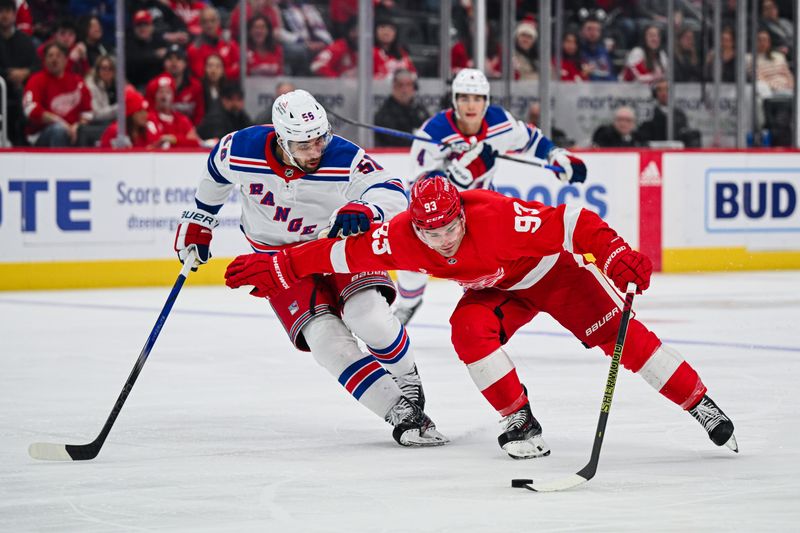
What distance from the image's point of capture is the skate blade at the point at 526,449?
12.4ft

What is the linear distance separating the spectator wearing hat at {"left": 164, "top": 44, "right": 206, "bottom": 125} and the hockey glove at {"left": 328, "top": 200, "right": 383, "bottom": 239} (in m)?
6.00

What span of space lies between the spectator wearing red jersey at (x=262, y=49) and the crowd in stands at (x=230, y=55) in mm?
10

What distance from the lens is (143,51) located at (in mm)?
9797

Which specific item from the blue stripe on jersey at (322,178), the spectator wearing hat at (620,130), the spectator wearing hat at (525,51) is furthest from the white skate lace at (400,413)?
the spectator wearing hat at (620,130)

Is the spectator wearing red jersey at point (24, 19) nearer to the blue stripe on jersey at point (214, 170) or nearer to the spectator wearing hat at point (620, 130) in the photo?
the spectator wearing hat at point (620, 130)

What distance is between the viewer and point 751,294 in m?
9.06

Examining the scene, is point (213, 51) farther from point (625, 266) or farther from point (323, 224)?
point (625, 266)

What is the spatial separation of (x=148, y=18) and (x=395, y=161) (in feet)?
6.87

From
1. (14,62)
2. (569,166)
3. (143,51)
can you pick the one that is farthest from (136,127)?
(569,166)

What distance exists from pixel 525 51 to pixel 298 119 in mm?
6610

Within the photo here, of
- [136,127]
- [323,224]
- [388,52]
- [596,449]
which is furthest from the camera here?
[388,52]

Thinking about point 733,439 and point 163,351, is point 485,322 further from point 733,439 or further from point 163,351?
point 163,351

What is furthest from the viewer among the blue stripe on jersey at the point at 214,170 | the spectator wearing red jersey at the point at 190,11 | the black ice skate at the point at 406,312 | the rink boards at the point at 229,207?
the spectator wearing red jersey at the point at 190,11

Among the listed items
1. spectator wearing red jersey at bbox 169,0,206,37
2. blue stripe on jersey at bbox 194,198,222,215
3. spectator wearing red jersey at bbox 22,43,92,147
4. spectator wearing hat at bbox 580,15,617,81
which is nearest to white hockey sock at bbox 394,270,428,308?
blue stripe on jersey at bbox 194,198,222,215
